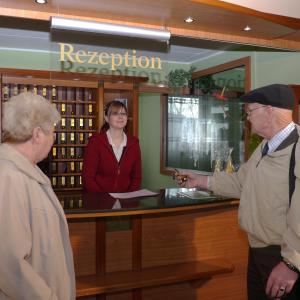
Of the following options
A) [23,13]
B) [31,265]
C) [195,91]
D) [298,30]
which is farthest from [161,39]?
[195,91]

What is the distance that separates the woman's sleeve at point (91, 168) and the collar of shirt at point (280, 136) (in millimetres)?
1580

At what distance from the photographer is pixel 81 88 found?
5.74 metres

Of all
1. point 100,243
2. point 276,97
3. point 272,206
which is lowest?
point 100,243

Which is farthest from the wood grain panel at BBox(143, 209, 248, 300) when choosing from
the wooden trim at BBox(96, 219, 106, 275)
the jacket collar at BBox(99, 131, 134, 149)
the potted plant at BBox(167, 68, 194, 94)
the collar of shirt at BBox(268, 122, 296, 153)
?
the potted plant at BBox(167, 68, 194, 94)

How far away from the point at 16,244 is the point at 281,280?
3.75 ft

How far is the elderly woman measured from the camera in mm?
1320

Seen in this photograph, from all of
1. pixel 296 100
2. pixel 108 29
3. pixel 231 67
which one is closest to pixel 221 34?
pixel 296 100

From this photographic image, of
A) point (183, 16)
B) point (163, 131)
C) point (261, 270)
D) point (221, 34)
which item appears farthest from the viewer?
point (163, 131)

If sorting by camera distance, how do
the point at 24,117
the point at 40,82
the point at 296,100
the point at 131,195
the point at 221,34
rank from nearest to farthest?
the point at 24,117
the point at 131,195
the point at 221,34
the point at 296,100
the point at 40,82

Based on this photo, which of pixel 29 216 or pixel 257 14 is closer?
pixel 29 216

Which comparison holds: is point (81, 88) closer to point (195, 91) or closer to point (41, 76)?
point (41, 76)

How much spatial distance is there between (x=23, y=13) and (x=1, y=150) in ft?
5.79

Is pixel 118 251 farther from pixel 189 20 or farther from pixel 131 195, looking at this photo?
pixel 189 20

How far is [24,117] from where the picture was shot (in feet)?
4.74
